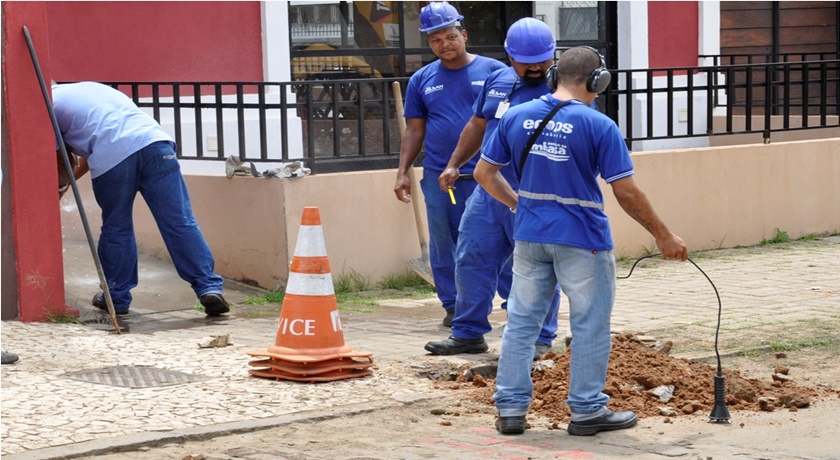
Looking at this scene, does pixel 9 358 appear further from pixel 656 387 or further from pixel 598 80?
pixel 598 80

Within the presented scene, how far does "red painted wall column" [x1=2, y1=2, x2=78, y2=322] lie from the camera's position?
8188 mm

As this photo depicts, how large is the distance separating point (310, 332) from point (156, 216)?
2566 millimetres

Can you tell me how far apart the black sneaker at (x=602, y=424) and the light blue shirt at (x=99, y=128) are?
424 centimetres

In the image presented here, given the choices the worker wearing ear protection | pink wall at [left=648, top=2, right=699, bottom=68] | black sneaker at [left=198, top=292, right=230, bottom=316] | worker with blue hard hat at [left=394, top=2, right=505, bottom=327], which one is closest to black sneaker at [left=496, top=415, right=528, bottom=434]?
the worker wearing ear protection

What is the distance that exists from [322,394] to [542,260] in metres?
1.39

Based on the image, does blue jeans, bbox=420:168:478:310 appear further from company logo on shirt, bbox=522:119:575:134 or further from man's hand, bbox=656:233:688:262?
man's hand, bbox=656:233:688:262

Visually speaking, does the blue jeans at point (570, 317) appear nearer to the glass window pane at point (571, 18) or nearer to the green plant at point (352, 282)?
the green plant at point (352, 282)

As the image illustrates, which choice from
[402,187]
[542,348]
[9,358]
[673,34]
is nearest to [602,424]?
[542,348]

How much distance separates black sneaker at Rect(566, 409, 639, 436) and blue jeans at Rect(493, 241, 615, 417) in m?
0.05

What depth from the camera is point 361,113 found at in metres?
10.3

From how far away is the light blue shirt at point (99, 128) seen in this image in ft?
28.4

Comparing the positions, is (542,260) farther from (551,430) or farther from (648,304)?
(648,304)

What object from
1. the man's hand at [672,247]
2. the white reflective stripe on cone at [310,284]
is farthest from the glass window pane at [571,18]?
the man's hand at [672,247]

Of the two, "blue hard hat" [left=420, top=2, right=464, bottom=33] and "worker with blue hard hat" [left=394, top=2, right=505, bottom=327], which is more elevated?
"blue hard hat" [left=420, top=2, right=464, bottom=33]
